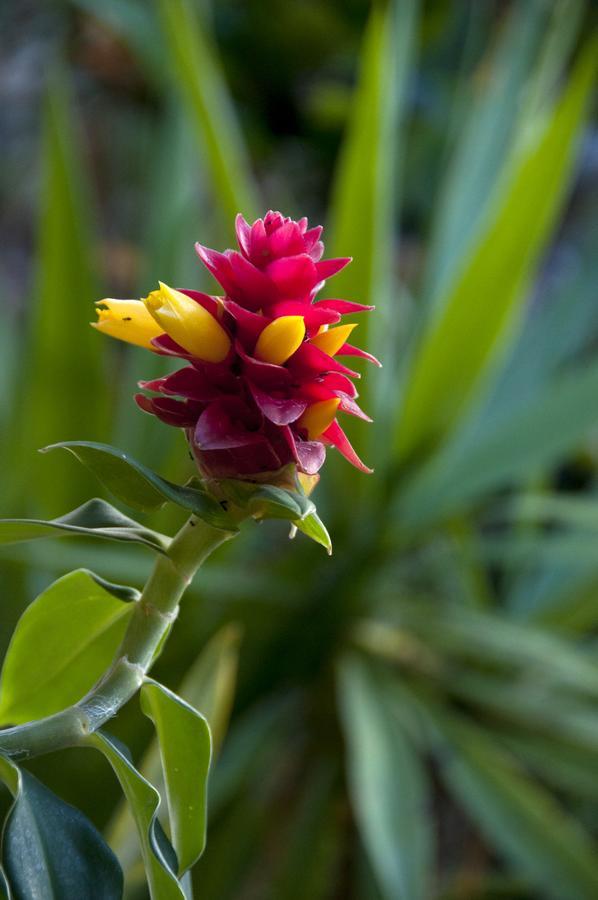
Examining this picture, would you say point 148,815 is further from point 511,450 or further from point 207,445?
point 511,450

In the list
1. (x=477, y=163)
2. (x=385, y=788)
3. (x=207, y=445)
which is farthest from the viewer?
(x=477, y=163)

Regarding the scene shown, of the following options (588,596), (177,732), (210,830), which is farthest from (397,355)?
(177,732)

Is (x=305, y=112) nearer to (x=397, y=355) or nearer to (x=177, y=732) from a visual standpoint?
(x=397, y=355)

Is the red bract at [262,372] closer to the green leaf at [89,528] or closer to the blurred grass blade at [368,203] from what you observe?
the green leaf at [89,528]

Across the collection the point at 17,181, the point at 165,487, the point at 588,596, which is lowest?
the point at 588,596

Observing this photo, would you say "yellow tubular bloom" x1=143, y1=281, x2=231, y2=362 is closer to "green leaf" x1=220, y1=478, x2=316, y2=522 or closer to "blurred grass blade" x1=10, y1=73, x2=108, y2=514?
"green leaf" x1=220, y1=478, x2=316, y2=522

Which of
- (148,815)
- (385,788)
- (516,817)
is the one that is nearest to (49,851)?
(148,815)
